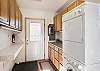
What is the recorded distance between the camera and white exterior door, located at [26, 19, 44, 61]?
429 centimetres

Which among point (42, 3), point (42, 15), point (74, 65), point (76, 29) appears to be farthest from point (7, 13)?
point (42, 15)

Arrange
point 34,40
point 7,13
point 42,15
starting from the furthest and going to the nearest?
point 42,15 → point 34,40 → point 7,13

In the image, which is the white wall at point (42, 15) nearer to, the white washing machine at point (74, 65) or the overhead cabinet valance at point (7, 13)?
the overhead cabinet valance at point (7, 13)

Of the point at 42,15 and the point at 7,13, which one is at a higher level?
the point at 42,15

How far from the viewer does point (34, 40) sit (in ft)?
14.4

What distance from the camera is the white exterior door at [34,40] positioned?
4293 millimetres

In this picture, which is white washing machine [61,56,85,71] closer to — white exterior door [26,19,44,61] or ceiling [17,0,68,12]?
ceiling [17,0,68,12]

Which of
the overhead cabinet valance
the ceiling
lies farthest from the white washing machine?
the ceiling

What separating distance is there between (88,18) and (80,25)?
145 mm

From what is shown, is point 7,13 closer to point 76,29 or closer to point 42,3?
point 76,29

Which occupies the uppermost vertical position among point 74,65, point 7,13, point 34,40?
point 7,13

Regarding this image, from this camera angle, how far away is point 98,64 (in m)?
1.34

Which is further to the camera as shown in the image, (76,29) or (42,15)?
(42,15)

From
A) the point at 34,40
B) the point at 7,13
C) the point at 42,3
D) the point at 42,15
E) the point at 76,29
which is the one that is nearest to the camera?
the point at 7,13
